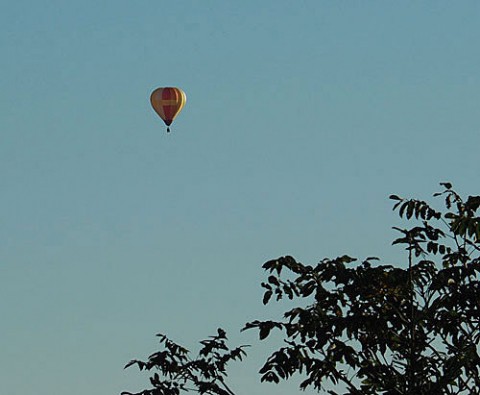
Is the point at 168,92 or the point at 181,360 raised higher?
the point at 168,92

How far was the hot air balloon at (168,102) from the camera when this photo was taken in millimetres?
81800

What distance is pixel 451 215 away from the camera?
23438mm

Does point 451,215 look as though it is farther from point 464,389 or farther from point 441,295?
point 464,389

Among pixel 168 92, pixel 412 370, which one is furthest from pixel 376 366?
pixel 168 92

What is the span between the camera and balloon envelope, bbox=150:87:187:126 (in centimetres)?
8181

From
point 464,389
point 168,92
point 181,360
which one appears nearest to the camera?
point 464,389

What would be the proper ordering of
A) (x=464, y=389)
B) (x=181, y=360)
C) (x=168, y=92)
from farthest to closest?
(x=168, y=92), (x=181, y=360), (x=464, y=389)

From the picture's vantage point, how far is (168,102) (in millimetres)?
81938

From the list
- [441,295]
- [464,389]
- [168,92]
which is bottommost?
[464,389]

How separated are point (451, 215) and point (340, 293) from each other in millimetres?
1855

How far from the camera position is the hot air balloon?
81800 mm

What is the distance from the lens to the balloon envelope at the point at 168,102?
81.8m

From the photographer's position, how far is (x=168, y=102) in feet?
269

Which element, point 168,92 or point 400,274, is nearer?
point 400,274
